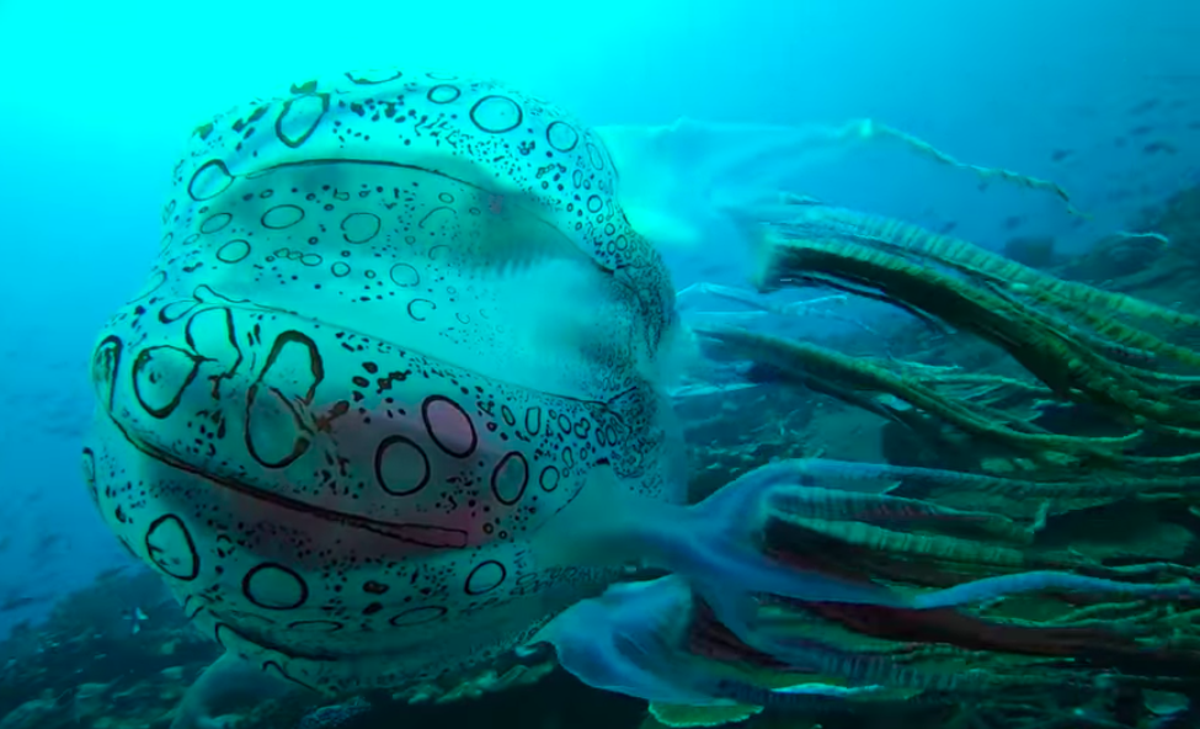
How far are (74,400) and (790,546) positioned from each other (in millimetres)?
34840

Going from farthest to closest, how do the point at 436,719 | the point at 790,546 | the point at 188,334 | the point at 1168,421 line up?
1. the point at 436,719
2. the point at 1168,421
3. the point at 790,546
4. the point at 188,334

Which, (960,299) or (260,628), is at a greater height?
(960,299)

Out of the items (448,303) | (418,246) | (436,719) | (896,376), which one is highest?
(896,376)

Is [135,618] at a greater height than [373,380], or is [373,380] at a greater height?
[373,380]

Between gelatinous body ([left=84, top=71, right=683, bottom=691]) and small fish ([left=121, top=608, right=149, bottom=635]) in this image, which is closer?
gelatinous body ([left=84, top=71, right=683, bottom=691])

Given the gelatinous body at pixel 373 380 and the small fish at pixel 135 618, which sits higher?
the gelatinous body at pixel 373 380

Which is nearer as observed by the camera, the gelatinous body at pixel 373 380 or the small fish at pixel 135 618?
the gelatinous body at pixel 373 380

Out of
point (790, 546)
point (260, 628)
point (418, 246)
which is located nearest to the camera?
point (260, 628)

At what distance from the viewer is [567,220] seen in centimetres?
169

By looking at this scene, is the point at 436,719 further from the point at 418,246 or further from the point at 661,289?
the point at 418,246

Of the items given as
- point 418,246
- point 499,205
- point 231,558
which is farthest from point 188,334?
point 499,205

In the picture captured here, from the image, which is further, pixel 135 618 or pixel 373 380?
pixel 135 618

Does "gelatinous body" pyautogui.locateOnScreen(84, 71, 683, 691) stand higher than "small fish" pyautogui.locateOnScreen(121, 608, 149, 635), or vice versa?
"gelatinous body" pyautogui.locateOnScreen(84, 71, 683, 691)

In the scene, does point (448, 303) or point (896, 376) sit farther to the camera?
point (896, 376)
